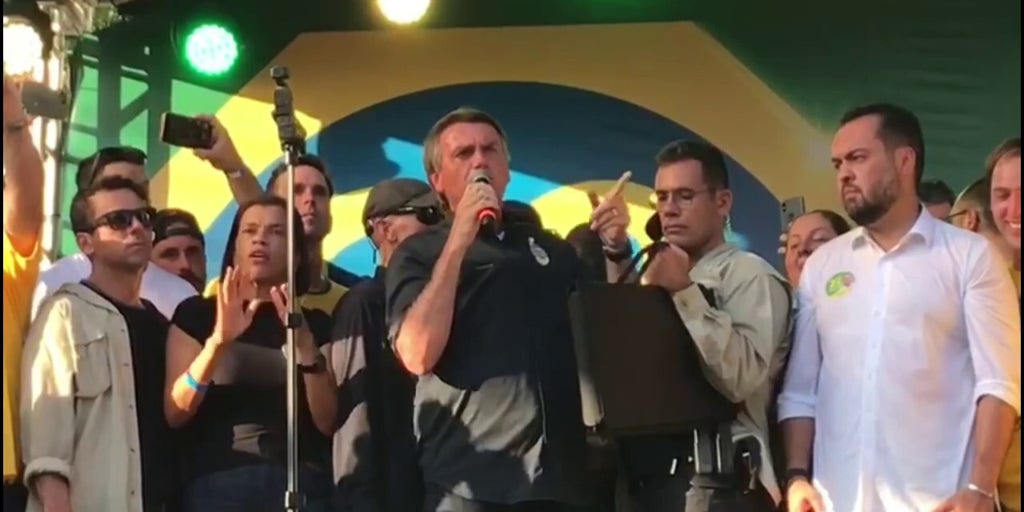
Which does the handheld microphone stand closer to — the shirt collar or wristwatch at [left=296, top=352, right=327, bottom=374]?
wristwatch at [left=296, top=352, right=327, bottom=374]

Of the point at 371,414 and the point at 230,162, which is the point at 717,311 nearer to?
the point at 371,414

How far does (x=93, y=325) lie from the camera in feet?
11.7

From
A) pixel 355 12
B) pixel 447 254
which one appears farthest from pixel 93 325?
pixel 355 12

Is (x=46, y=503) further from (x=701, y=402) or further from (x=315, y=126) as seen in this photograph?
(x=315, y=126)

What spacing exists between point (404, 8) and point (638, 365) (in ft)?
7.91

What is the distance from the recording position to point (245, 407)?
370 cm

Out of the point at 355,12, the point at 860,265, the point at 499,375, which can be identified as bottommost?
the point at 499,375

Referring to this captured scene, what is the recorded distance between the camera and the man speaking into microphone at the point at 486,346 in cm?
312

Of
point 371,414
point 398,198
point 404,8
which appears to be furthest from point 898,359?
point 404,8

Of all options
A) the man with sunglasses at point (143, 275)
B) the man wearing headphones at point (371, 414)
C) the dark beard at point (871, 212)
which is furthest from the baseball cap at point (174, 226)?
the dark beard at point (871, 212)

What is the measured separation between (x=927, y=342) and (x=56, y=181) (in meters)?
3.18

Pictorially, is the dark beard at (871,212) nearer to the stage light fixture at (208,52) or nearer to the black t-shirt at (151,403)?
the black t-shirt at (151,403)

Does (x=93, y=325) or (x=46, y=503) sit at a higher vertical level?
(x=93, y=325)

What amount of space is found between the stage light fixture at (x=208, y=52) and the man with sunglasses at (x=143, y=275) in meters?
1.06
